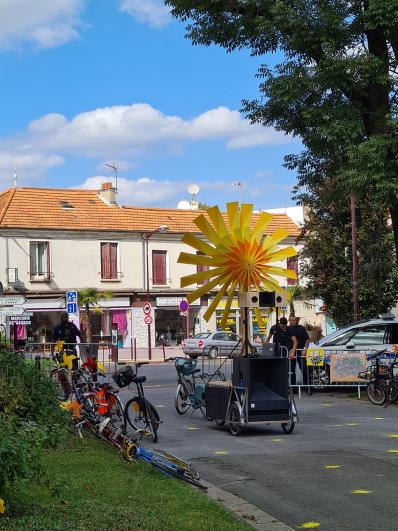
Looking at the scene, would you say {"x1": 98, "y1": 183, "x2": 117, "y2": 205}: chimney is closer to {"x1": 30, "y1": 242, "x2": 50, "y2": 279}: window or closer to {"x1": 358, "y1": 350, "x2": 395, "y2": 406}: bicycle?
{"x1": 30, "y1": 242, "x2": 50, "y2": 279}: window

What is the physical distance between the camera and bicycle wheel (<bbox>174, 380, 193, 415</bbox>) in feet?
52.3

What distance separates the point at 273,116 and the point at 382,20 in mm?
3314

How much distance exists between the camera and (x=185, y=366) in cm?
1571

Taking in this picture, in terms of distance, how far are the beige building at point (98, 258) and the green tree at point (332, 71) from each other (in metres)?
31.0

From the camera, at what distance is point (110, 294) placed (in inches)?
1962

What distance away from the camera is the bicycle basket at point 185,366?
51.5ft

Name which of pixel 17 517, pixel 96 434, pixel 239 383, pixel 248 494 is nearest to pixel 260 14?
pixel 239 383

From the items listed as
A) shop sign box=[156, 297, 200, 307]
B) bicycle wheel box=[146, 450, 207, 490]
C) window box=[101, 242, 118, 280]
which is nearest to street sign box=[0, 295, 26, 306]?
bicycle wheel box=[146, 450, 207, 490]

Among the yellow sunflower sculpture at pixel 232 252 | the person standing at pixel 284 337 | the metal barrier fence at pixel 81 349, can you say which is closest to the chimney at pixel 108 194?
the person standing at pixel 284 337

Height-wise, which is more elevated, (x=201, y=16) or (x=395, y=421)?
(x=201, y=16)

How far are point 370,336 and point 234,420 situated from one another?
905 centimetres

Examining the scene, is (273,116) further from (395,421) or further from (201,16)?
(395,421)

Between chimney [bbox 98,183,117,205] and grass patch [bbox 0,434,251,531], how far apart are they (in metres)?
44.6

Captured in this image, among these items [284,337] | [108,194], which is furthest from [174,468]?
[108,194]
